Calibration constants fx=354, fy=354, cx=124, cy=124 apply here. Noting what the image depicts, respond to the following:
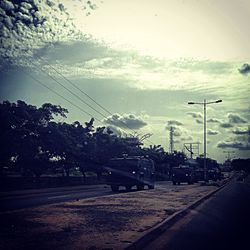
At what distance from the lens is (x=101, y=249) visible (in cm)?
689

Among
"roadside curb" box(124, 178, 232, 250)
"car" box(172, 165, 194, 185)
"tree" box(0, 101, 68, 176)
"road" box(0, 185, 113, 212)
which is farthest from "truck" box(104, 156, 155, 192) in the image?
"car" box(172, 165, 194, 185)

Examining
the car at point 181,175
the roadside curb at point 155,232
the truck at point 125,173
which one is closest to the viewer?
the roadside curb at point 155,232

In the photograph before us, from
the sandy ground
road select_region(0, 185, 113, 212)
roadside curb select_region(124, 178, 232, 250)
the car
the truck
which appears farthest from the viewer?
the car

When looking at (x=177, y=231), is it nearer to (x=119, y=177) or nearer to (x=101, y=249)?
(x=101, y=249)

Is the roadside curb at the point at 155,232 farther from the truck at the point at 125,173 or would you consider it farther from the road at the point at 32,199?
the truck at the point at 125,173

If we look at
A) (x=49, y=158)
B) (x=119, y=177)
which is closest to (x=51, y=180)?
(x=49, y=158)

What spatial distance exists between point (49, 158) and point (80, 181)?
8.63 metres

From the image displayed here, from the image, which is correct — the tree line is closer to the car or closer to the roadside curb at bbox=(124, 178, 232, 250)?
the car

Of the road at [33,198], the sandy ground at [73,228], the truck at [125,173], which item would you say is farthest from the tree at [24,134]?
the sandy ground at [73,228]

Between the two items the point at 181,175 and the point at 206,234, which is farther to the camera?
the point at 181,175

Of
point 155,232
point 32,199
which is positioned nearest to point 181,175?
point 32,199

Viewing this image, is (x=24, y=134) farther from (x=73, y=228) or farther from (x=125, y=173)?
(x=73, y=228)

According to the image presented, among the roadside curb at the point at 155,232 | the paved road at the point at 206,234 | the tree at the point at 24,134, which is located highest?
the tree at the point at 24,134

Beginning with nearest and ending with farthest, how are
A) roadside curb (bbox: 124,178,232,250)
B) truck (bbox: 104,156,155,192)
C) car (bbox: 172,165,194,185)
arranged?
1. roadside curb (bbox: 124,178,232,250)
2. truck (bbox: 104,156,155,192)
3. car (bbox: 172,165,194,185)
